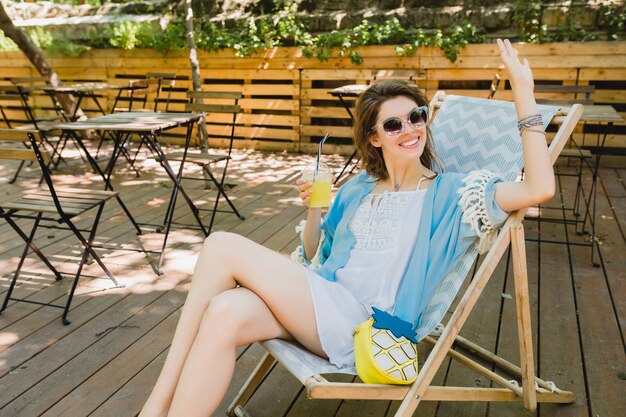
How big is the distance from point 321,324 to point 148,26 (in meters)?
6.82

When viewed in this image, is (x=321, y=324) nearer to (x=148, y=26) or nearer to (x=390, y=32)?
(x=390, y=32)

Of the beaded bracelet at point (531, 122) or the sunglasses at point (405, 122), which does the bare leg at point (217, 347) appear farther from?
the beaded bracelet at point (531, 122)

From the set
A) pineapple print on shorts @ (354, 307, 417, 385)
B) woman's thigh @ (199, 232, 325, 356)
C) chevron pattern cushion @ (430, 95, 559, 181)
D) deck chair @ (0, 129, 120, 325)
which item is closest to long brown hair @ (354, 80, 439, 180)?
chevron pattern cushion @ (430, 95, 559, 181)

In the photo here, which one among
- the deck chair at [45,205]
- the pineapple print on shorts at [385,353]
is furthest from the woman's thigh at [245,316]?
the deck chair at [45,205]

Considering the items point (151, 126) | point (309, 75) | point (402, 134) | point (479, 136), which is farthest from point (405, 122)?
point (309, 75)

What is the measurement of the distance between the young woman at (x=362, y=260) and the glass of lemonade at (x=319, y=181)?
0.12ft

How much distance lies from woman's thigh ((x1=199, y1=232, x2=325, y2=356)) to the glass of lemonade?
0.29 meters

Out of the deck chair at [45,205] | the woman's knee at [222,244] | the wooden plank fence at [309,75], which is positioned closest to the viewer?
the woman's knee at [222,244]

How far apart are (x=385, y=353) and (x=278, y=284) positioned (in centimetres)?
41

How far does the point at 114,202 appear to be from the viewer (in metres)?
4.96

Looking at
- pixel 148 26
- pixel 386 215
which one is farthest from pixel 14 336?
pixel 148 26

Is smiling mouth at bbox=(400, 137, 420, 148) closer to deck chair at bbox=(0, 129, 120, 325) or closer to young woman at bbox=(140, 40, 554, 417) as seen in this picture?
young woman at bbox=(140, 40, 554, 417)

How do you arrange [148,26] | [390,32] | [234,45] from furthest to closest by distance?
[148,26] → [234,45] → [390,32]

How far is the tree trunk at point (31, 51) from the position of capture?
669 centimetres
